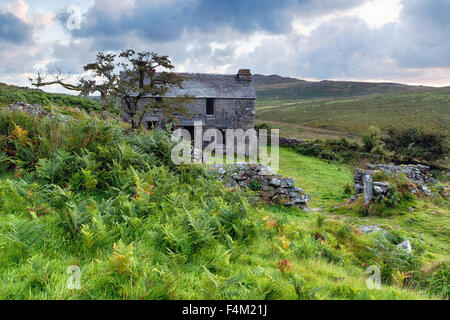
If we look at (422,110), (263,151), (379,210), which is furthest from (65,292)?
(422,110)

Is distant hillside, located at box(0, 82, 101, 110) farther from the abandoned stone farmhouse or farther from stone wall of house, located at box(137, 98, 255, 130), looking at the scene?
stone wall of house, located at box(137, 98, 255, 130)

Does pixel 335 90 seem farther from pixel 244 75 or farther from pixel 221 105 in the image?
pixel 221 105

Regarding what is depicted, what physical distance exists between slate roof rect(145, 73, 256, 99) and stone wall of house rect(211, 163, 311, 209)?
20.9 m

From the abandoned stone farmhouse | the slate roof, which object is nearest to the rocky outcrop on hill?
the abandoned stone farmhouse

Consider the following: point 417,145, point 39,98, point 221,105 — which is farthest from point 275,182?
point 221,105

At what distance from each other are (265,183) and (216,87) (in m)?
24.0

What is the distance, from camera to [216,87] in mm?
31781

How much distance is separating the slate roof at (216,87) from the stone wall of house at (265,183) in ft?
68.6

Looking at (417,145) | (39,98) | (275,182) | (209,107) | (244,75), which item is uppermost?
(244,75)

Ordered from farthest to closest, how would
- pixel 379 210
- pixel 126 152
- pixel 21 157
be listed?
pixel 379 210 < pixel 126 152 < pixel 21 157

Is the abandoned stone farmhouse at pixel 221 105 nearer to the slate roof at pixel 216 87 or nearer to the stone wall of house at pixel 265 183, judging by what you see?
the slate roof at pixel 216 87

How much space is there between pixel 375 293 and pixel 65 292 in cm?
291

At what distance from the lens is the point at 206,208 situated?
4668 millimetres
